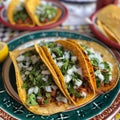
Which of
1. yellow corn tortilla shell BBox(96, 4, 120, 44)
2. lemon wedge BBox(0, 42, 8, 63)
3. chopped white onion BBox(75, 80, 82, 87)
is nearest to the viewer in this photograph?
chopped white onion BBox(75, 80, 82, 87)

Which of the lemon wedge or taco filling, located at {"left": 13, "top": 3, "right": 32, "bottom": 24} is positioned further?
taco filling, located at {"left": 13, "top": 3, "right": 32, "bottom": 24}

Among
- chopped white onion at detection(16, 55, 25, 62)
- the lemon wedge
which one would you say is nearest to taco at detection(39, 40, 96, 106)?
chopped white onion at detection(16, 55, 25, 62)

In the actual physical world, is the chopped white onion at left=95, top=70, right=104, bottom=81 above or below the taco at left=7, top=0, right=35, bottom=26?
above

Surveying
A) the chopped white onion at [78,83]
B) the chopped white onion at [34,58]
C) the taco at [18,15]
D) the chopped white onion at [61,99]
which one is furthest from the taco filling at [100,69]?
the taco at [18,15]

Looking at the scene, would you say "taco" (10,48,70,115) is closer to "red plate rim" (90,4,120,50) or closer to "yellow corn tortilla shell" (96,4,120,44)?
"red plate rim" (90,4,120,50)

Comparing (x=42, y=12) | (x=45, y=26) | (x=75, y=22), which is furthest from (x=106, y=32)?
(x=42, y=12)

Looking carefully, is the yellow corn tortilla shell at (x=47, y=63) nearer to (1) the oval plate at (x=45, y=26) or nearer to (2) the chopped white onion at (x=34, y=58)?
(2) the chopped white onion at (x=34, y=58)

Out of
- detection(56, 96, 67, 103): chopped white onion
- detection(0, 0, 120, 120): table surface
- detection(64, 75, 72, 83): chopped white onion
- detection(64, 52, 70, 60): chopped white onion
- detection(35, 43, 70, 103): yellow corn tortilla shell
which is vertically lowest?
detection(0, 0, 120, 120): table surface
